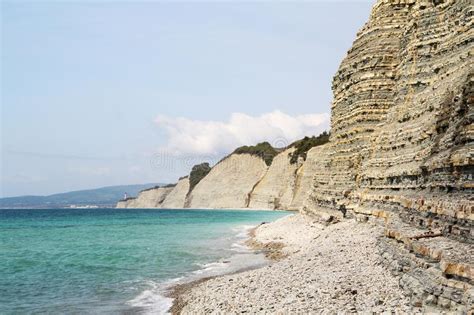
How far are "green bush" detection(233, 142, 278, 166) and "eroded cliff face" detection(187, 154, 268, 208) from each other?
0.97m

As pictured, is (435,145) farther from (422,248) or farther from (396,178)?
(422,248)

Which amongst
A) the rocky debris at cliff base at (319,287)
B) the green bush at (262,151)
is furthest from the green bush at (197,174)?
the rocky debris at cliff base at (319,287)

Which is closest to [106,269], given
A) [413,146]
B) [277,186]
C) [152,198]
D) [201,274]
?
[201,274]

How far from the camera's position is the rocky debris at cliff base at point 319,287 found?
10.7 metres

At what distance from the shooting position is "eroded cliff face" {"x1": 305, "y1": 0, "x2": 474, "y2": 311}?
384 inches

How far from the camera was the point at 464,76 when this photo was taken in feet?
45.1

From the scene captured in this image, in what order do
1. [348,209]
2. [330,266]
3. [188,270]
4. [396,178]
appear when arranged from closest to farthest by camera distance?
[330,266], [396,178], [188,270], [348,209]

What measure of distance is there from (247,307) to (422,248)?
4.55 m

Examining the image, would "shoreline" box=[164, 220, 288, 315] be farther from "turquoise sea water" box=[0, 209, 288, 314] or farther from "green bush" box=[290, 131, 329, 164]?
"green bush" box=[290, 131, 329, 164]

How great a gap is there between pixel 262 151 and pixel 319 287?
287 ft

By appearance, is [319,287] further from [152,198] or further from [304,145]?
[152,198]

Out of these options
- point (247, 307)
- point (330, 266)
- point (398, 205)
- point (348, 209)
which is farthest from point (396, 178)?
point (247, 307)

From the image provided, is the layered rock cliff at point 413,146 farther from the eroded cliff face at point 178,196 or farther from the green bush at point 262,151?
the eroded cliff face at point 178,196

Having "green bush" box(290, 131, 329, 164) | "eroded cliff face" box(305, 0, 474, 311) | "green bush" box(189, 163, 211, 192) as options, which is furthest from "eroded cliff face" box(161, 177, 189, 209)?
"eroded cliff face" box(305, 0, 474, 311)
